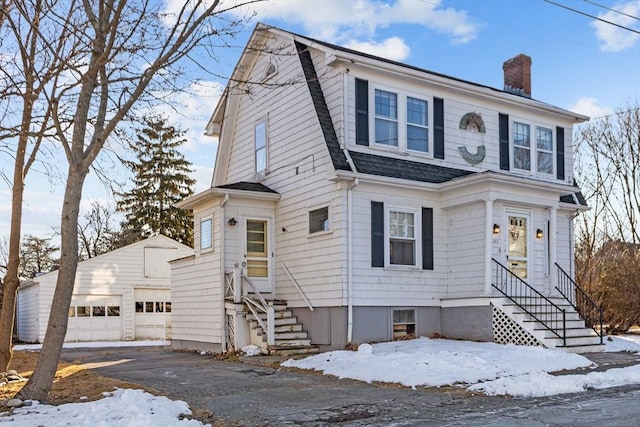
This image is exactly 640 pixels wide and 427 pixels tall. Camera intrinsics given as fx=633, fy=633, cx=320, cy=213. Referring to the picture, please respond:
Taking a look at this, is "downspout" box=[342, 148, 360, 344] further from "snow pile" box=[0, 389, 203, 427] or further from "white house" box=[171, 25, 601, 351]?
"snow pile" box=[0, 389, 203, 427]

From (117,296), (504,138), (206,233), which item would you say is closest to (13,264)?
(206,233)

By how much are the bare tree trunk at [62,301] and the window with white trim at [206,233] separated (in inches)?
300

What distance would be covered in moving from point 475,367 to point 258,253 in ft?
23.3

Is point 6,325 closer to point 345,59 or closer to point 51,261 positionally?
point 345,59

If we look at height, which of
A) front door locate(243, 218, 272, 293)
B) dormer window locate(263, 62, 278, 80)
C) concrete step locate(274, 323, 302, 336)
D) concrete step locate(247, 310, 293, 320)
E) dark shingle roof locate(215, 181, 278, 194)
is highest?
dormer window locate(263, 62, 278, 80)

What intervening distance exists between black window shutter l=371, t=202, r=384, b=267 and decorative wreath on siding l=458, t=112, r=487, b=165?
346 centimetres

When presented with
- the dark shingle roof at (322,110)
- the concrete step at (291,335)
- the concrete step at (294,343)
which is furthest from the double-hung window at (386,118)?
the concrete step at (294,343)

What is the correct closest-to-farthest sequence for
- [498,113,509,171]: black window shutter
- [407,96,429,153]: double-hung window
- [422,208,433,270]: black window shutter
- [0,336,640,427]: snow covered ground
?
1. [0,336,640,427]: snow covered ground
2. [422,208,433,270]: black window shutter
3. [407,96,429,153]: double-hung window
4. [498,113,509,171]: black window shutter

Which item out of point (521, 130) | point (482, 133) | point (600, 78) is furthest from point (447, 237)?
point (600, 78)

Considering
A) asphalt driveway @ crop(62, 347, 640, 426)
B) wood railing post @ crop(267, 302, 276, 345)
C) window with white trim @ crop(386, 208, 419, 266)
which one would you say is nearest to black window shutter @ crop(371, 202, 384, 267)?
window with white trim @ crop(386, 208, 419, 266)

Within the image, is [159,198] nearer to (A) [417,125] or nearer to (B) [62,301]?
(A) [417,125]

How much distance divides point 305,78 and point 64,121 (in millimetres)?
6560

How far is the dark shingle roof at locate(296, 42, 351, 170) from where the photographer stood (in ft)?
45.3

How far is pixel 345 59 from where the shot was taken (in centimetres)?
1405
